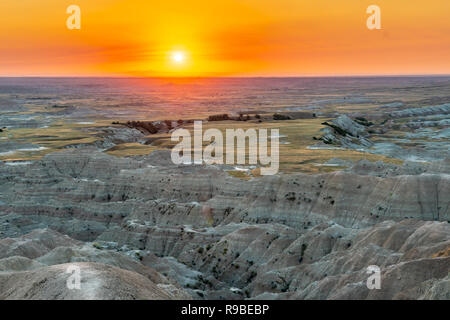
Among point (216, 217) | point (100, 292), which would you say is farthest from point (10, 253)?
point (216, 217)

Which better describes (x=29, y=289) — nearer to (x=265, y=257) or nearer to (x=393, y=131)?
(x=265, y=257)

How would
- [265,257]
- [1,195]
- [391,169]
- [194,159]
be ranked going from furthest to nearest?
[194,159] → [1,195] → [391,169] → [265,257]

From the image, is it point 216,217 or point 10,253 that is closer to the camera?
point 10,253

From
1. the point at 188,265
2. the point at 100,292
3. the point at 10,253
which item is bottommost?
the point at 188,265

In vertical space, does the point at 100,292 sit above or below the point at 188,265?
above
